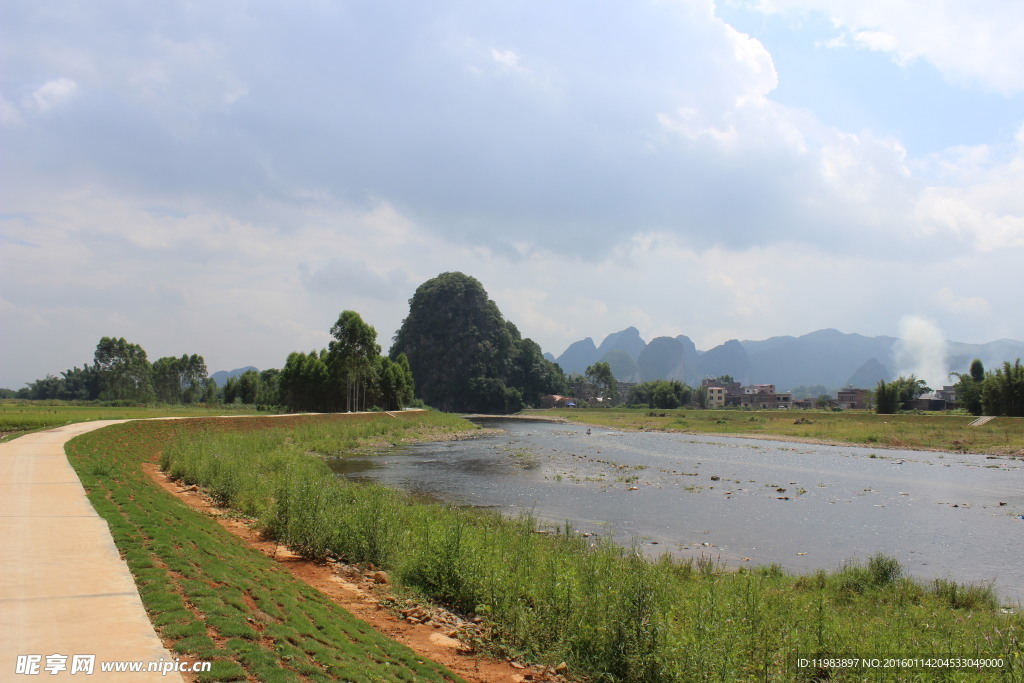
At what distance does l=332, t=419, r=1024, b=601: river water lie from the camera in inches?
720

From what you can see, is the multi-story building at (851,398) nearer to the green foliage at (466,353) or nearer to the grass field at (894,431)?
the green foliage at (466,353)

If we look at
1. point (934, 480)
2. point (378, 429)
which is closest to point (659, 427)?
point (378, 429)

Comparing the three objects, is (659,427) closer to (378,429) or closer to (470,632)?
(378,429)

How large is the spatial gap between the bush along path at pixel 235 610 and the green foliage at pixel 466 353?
516 ft

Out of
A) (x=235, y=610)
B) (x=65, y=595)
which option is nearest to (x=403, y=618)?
(x=235, y=610)

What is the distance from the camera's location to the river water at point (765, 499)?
720 inches

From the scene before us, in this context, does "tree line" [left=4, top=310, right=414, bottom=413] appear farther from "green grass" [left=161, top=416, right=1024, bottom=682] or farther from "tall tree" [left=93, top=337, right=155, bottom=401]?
"green grass" [left=161, top=416, right=1024, bottom=682]

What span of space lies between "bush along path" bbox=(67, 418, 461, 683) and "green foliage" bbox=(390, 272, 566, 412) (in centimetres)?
15734

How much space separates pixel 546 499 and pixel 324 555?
48.8 ft

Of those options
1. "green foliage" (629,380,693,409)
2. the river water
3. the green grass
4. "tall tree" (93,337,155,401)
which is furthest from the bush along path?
Answer: "green foliage" (629,380,693,409)

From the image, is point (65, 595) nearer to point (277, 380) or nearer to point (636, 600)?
point (636, 600)

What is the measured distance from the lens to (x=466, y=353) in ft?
589

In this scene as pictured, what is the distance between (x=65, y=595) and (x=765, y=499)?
1110 inches

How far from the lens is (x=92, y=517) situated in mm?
10680
